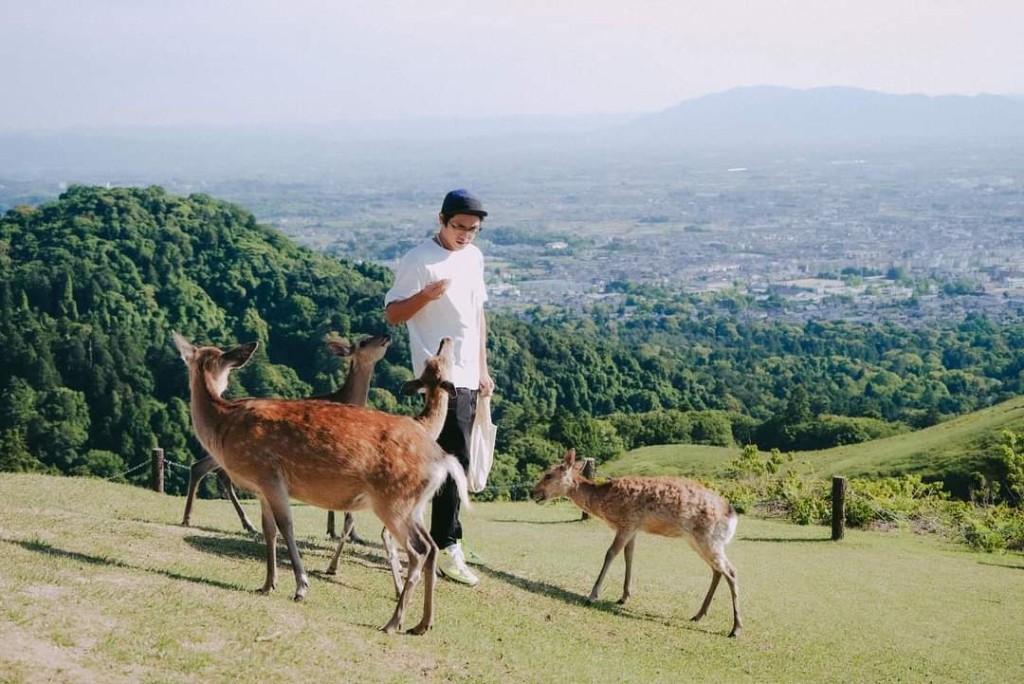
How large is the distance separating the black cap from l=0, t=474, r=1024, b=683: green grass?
273 centimetres

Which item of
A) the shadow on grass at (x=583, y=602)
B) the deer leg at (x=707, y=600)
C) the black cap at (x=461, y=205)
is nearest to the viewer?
the black cap at (x=461, y=205)

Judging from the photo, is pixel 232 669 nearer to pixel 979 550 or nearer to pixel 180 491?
pixel 979 550

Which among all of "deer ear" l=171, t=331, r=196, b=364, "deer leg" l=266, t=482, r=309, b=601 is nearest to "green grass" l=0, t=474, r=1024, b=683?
"deer leg" l=266, t=482, r=309, b=601

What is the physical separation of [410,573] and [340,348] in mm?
2554

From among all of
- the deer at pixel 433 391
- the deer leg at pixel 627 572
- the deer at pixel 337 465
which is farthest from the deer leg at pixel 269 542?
the deer leg at pixel 627 572

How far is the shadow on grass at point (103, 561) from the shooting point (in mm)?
7066

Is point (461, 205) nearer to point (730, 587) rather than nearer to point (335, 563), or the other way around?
point (335, 563)

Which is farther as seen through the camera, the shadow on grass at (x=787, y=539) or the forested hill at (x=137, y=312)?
the forested hill at (x=137, y=312)

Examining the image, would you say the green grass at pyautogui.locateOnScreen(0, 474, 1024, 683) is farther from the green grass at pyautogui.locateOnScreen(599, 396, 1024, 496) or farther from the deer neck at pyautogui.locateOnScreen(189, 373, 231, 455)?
the green grass at pyautogui.locateOnScreen(599, 396, 1024, 496)

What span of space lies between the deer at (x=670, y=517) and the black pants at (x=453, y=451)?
1.55m

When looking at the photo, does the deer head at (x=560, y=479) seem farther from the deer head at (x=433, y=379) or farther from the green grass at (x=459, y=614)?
the deer head at (x=433, y=379)

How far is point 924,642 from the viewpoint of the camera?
898 cm

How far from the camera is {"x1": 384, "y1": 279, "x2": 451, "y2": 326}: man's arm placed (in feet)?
24.7

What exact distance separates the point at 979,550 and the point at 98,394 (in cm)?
3517
